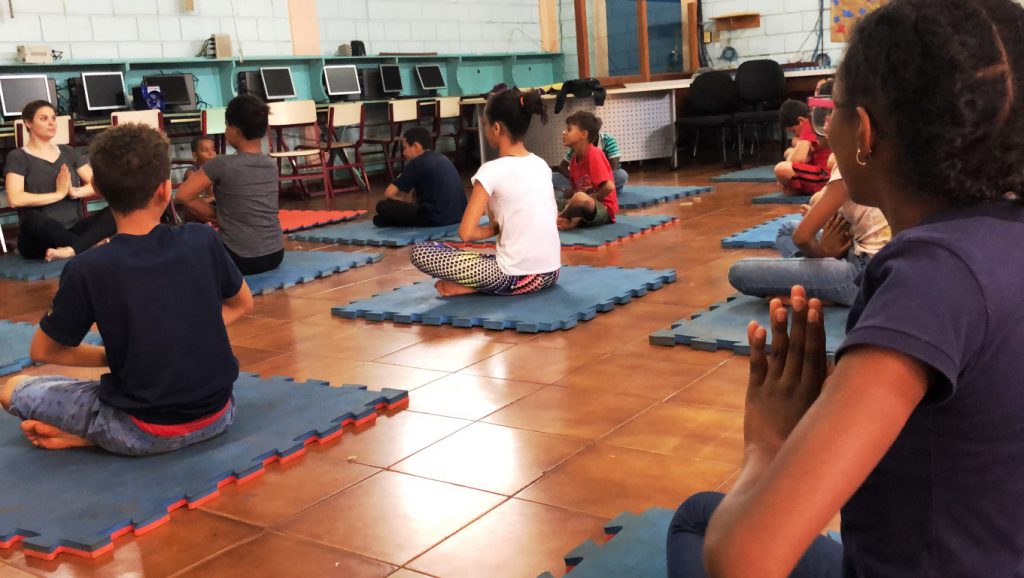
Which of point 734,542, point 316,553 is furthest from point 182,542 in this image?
point 734,542

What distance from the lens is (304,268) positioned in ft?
17.2

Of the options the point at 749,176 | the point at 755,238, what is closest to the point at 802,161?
the point at 755,238

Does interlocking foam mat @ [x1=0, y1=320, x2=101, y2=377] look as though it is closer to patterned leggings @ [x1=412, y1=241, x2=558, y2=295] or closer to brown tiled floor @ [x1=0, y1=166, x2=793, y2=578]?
brown tiled floor @ [x1=0, y1=166, x2=793, y2=578]

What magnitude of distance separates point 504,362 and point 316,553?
4.57 feet

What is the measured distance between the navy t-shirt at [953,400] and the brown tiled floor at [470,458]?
3.61ft

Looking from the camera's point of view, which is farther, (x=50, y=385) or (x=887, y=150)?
(x=50, y=385)

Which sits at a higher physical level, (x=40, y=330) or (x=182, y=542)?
(x=40, y=330)

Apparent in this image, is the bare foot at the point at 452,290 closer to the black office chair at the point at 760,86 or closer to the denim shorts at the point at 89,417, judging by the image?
the denim shorts at the point at 89,417

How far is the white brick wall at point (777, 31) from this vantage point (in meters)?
10.5

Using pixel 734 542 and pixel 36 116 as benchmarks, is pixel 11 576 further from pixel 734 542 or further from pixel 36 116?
pixel 36 116

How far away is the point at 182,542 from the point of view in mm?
2107

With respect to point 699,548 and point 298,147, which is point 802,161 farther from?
point 699,548

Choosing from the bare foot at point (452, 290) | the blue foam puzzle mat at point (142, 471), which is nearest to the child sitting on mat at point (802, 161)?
the bare foot at point (452, 290)

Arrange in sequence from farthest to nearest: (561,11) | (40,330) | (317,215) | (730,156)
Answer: (561,11) → (730,156) → (317,215) → (40,330)
